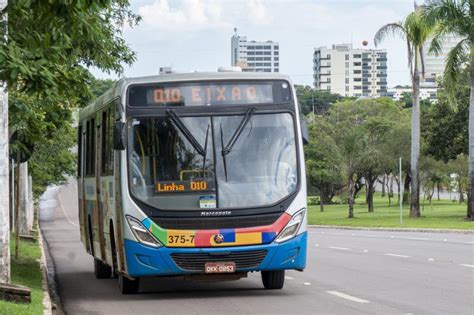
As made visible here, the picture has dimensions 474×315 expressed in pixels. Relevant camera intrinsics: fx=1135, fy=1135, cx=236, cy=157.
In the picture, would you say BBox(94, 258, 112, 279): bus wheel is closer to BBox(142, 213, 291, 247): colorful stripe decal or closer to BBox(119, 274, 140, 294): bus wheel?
BBox(119, 274, 140, 294): bus wheel

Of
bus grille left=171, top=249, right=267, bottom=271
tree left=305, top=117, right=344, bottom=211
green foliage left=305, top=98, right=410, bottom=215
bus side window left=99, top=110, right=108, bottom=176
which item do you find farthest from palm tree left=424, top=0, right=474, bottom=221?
bus grille left=171, top=249, right=267, bottom=271

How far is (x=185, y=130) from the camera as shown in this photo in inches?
621

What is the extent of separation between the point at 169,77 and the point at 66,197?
382 ft

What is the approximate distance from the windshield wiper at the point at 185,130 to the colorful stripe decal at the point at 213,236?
1.19 m

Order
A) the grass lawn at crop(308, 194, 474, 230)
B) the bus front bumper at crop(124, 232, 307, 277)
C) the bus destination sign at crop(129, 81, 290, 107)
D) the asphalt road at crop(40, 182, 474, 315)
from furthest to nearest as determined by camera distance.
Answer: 1. the grass lawn at crop(308, 194, 474, 230)
2. the bus destination sign at crop(129, 81, 290, 107)
3. the bus front bumper at crop(124, 232, 307, 277)
4. the asphalt road at crop(40, 182, 474, 315)

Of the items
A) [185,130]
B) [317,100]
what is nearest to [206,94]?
[185,130]

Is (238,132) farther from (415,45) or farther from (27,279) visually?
(415,45)

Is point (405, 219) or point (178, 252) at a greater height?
point (178, 252)

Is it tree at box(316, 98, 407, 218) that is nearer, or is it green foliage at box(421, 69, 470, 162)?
green foliage at box(421, 69, 470, 162)

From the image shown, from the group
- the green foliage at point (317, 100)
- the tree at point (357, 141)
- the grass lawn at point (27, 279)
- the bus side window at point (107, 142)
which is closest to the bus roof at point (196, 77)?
the bus side window at point (107, 142)

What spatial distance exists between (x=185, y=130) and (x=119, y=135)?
965mm

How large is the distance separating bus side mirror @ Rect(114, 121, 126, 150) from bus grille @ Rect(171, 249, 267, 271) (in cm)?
163

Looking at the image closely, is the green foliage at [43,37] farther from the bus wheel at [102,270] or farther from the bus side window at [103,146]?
the bus wheel at [102,270]

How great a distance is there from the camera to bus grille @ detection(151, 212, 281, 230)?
49.9ft
